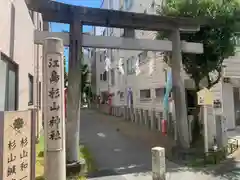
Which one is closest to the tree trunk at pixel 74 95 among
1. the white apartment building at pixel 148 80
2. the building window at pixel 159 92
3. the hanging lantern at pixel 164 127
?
the white apartment building at pixel 148 80

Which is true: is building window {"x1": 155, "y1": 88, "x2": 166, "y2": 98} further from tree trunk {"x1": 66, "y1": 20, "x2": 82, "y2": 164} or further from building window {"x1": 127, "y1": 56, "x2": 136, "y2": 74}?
tree trunk {"x1": 66, "y1": 20, "x2": 82, "y2": 164}

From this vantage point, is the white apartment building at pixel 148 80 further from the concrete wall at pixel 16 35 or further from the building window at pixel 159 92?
the concrete wall at pixel 16 35

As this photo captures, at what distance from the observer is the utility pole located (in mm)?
4965

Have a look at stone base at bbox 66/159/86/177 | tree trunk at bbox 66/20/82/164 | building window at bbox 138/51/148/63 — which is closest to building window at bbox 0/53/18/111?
tree trunk at bbox 66/20/82/164

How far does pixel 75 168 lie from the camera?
7211 mm

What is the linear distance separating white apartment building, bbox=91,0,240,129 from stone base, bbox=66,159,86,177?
4.67 meters

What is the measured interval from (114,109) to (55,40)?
2141 centimetres

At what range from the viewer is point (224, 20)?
9.48m

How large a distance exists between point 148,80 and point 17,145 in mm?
16481

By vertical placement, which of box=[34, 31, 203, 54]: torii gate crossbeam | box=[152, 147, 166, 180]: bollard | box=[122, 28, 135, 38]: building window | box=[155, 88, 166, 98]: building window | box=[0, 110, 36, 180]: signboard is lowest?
box=[152, 147, 166, 180]: bollard

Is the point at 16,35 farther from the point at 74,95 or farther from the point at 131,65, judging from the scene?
the point at 131,65

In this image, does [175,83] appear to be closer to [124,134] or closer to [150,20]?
[150,20]

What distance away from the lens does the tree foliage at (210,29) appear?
9562mm

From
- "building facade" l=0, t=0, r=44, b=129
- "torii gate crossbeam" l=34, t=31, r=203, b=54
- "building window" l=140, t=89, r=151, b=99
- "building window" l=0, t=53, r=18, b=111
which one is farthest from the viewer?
"building window" l=140, t=89, r=151, b=99
